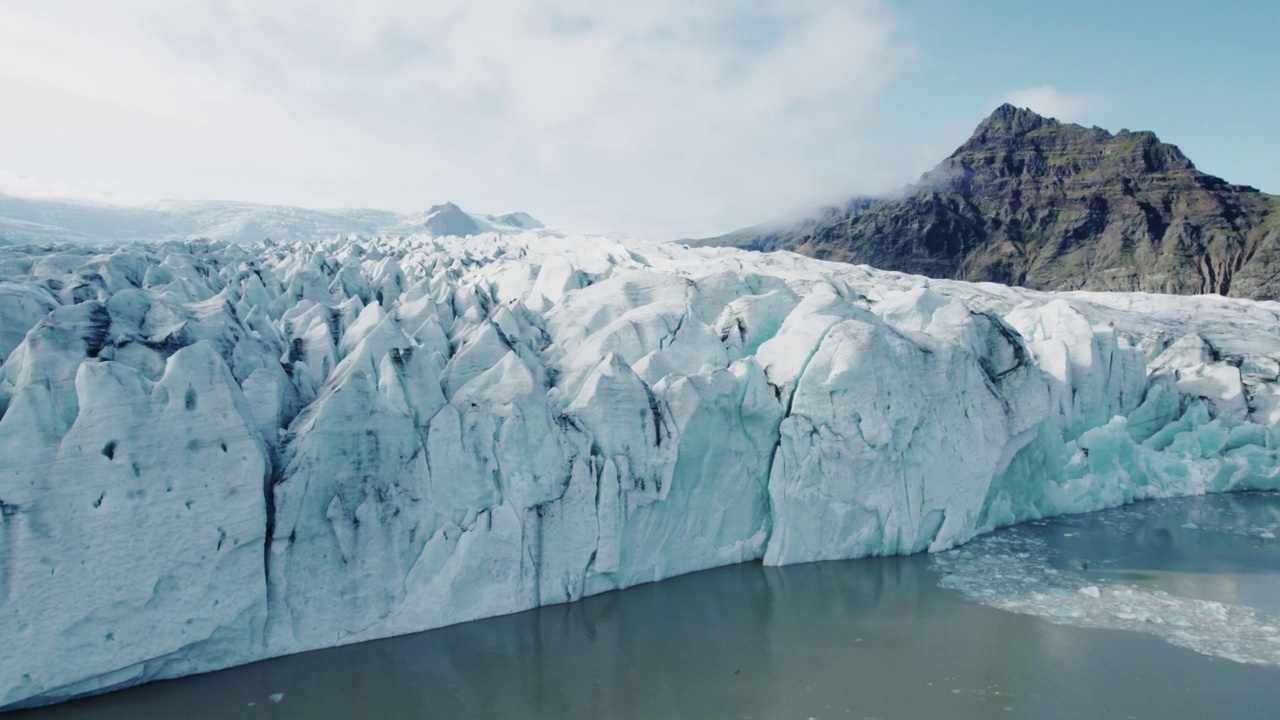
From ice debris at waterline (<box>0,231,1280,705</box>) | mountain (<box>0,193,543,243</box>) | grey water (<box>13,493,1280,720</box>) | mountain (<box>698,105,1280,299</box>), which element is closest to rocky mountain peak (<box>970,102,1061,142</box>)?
mountain (<box>698,105,1280,299</box>)

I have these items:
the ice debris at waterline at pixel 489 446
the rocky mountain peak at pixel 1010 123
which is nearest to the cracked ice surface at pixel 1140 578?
the ice debris at waterline at pixel 489 446

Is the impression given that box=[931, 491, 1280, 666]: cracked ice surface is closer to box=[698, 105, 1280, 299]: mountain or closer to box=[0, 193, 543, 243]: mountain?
box=[0, 193, 543, 243]: mountain

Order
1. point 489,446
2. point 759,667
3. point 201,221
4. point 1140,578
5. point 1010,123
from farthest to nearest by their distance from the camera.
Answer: point 1010,123 < point 201,221 < point 1140,578 < point 489,446 < point 759,667

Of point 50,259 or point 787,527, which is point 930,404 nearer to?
point 787,527

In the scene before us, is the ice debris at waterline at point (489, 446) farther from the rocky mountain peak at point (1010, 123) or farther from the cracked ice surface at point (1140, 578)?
the rocky mountain peak at point (1010, 123)

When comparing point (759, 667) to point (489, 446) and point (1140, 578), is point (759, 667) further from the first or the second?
point (1140, 578)

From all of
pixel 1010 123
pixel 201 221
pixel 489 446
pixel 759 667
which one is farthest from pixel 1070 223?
pixel 201 221

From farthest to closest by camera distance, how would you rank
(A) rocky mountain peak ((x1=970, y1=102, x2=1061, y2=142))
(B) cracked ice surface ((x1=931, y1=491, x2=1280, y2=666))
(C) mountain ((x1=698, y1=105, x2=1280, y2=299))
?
1. (A) rocky mountain peak ((x1=970, y1=102, x2=1061, y2=142))
2. (C) mountain ((x1=698, y1=105, x2=1280, y2=299))
3. (B) cracked ice surface ((x1=931, y1=491, x2=1280, y2=666))

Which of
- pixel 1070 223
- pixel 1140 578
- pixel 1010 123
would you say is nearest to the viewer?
pixel 1140 578
